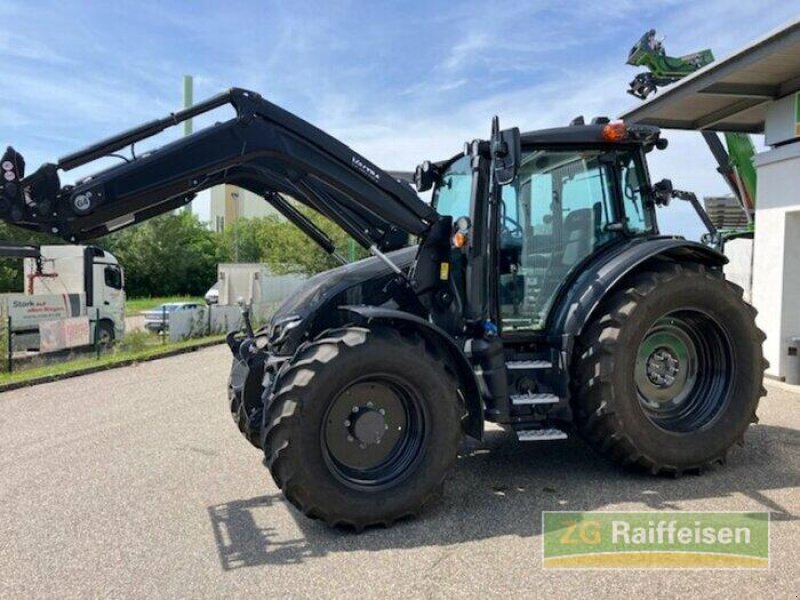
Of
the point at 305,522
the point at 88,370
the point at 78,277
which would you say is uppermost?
the point at 78,277

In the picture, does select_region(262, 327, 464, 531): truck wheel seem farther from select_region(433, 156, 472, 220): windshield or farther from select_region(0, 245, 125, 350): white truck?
select_region(0, 245, 125, 350): white truck

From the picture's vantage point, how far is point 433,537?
3.84 metres

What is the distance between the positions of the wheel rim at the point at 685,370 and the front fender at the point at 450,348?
4.78ft

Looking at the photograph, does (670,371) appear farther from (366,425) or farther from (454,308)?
(366,425)

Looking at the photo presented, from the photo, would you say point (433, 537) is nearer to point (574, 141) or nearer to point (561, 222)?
point (561, 222)

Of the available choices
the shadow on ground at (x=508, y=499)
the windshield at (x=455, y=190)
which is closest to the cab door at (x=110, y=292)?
the windshield at (x=455, y=190)

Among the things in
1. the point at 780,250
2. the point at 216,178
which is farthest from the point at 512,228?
the point at 780,250

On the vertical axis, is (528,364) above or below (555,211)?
below

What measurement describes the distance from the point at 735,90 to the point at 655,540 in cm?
772

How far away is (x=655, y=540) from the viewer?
148 inches

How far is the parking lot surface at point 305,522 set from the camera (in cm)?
330

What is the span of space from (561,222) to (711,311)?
1.37m

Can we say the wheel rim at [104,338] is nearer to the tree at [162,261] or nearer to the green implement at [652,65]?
the green implement at [652,65]

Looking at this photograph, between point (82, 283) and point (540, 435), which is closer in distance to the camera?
point (540, 435)
